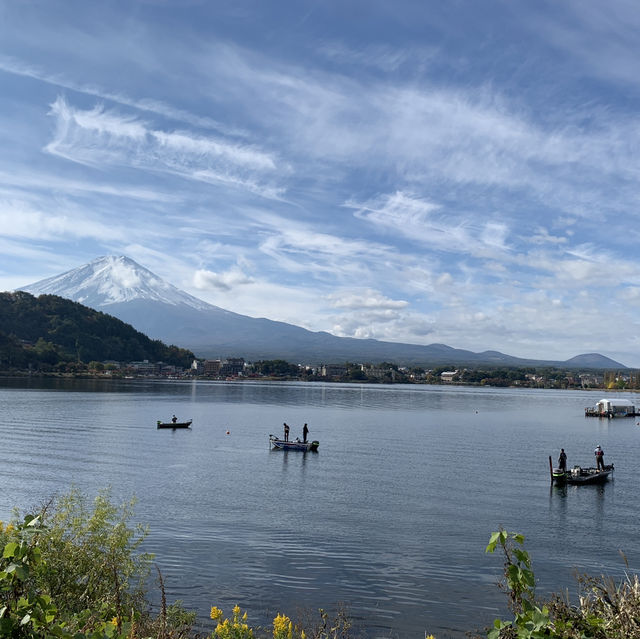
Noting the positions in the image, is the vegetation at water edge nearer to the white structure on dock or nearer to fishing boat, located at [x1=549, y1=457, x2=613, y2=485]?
fishing boat, located at [x1=549, y1=457, x2=613, y2=485]

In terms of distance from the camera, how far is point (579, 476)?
123 feet

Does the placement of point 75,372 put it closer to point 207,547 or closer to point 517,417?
point 517,417

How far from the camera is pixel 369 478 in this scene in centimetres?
3703

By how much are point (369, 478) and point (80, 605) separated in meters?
26.3

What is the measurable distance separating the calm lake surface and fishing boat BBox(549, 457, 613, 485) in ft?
2.49

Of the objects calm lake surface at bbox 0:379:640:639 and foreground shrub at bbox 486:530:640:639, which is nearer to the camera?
foreground shrub at bbox 486:530:640:639

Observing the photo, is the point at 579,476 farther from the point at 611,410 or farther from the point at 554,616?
the point at 611,410

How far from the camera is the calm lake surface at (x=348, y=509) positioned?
17.8 meters

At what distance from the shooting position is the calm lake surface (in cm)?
1775

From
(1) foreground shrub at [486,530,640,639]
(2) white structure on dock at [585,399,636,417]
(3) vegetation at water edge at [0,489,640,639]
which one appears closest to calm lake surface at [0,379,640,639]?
(3) vegetation at water edge at [0,489,640,639]

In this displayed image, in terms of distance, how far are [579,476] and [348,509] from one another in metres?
17.7

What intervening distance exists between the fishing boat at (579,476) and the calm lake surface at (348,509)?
758 mm

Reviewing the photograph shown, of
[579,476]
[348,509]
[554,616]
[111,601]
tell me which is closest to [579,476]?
[579,476]

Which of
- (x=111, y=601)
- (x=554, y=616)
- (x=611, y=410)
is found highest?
(x=554, y=616)
